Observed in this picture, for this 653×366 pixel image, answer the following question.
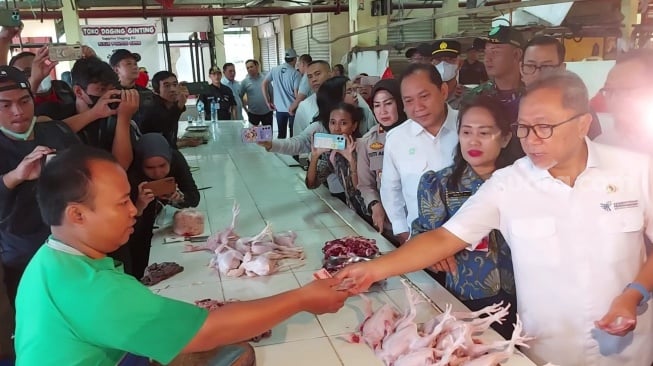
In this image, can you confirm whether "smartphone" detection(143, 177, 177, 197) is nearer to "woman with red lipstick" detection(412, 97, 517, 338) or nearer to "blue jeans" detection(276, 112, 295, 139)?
"woman with red lipstick" detection(412, 97, 517, 338)

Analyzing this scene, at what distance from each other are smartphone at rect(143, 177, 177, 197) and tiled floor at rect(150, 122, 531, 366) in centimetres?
26

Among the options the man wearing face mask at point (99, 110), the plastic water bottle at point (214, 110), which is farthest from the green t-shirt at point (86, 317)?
the plastic water bottle at point (214, 110)

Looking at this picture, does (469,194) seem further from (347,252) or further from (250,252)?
(250,252)

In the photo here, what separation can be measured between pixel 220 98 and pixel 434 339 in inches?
319

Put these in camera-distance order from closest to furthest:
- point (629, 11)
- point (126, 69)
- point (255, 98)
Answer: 1. point (126, 69)
2. point (629, 11)
3. point (255, 98)

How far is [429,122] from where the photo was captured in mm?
2473

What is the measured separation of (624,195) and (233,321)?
118 centimetres

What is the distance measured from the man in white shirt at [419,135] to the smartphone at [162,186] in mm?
1104

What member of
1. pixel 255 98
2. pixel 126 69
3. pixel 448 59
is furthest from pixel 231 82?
pixel 448 59

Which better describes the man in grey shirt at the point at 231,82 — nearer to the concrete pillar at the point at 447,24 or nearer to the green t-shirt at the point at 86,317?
the concrete pillar at the point at 447,24

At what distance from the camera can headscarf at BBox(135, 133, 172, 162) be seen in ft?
9.29

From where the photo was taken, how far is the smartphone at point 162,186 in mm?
2676

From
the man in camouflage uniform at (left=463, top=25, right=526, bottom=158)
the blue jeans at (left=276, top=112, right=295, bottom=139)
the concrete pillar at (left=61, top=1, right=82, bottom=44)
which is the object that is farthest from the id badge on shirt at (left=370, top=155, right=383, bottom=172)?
the concrete pillar at (left=61, top=1, right=82, bottom=44)

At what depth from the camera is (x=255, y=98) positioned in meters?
8.57
